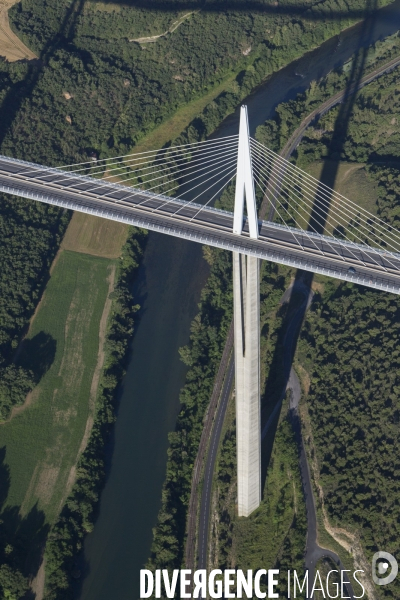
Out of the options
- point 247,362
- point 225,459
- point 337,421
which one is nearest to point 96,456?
point 225,459

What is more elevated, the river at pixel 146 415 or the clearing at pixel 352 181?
the clearing at pixel 352 181

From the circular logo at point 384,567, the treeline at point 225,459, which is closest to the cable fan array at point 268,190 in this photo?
the treeline at point 225,459

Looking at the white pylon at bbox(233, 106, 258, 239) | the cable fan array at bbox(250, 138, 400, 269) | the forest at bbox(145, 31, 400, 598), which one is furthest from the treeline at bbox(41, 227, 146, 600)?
the white pylon at bbox(233, 106, 258, 239)

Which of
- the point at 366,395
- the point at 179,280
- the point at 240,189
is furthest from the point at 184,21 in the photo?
the point at 366,395

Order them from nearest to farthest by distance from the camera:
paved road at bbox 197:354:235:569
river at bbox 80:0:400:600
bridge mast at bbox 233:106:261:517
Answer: bridge mast at bbox 233:106:261:517 < paved road at bbox 197:354:235:569 < river at bbox 80:0:400:600

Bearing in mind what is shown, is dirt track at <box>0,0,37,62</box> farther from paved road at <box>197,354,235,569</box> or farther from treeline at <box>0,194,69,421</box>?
paved road at <box>197,354,235,569</box>

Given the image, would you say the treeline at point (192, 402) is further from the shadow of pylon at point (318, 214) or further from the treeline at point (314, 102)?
the treeline at point (314, 102)

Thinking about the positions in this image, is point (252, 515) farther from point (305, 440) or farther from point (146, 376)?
point (146, 376)
